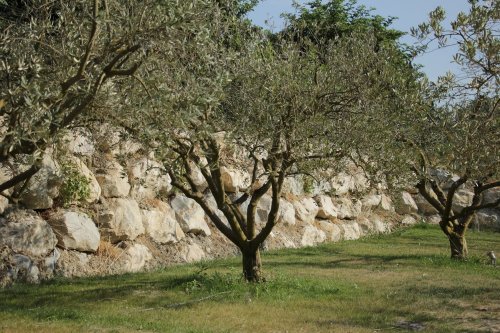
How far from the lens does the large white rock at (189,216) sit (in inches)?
Answer: 848

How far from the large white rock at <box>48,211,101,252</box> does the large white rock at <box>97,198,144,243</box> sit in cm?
55

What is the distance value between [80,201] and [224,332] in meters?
8.57

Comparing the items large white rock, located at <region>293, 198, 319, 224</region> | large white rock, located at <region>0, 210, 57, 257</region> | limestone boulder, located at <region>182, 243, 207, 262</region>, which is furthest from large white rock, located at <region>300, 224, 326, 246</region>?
large white rock, located at <region>0, 210, 57, 257</region>

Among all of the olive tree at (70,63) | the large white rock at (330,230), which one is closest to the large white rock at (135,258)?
the olive tree at (70,63)

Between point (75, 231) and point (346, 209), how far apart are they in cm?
1654

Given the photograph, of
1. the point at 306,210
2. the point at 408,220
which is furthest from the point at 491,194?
the point at 306,210

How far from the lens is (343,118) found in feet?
49.4

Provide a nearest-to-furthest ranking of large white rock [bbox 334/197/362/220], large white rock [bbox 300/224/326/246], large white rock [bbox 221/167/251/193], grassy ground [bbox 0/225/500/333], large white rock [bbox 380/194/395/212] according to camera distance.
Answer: grassy ground [bbox 0/225/500/333] → large white rock [bbox 221/167/251/193] → large white rock [bbox 300/224/326/246] → large white rock [bbox 334/197/362/220] → large white rock [bbox 380/194/395/212]

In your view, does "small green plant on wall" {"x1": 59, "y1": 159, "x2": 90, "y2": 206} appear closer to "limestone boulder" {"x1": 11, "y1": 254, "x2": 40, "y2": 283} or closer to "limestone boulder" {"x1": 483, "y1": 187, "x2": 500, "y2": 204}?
"limestone boulder" {"x1": 11, "y1": 254, "x2": 40, "y2": 283}

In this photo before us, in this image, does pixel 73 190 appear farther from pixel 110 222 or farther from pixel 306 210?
pixel 306 210

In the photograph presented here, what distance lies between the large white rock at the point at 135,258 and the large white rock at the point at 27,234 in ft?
7.88

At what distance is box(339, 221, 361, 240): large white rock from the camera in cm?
2977

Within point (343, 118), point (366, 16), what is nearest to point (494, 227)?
point (366, 16)

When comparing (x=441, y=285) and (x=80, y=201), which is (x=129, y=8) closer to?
(x=80, y=201)
